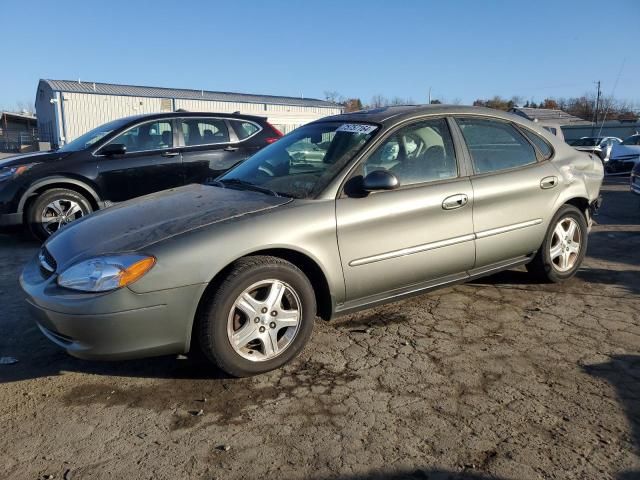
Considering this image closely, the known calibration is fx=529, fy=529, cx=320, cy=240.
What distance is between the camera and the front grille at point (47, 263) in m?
3.13

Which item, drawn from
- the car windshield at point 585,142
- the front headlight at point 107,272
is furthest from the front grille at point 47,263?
the car windshield at point 585,142

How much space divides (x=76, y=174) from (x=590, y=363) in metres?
5.92

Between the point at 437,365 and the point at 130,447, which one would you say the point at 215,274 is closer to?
the point at 130,447

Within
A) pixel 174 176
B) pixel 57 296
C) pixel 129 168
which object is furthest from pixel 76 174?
pixel 57 296

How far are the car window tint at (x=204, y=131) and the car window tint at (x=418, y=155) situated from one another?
13.5 feet

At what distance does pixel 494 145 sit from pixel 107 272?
3.13 m

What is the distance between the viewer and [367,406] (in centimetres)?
285

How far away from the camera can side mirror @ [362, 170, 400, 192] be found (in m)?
3.44

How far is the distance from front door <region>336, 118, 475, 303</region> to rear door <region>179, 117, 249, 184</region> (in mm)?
3662

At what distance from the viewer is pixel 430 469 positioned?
232 centimetres

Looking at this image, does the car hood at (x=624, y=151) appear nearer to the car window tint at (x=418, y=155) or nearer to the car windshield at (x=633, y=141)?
the car windshield at (x=633, y=141)

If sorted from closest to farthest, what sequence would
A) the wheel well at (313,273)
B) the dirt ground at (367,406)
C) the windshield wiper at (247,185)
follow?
the dirt ground at (367,406), the wheel well at (313,273), the windshield wiper at (247,185)

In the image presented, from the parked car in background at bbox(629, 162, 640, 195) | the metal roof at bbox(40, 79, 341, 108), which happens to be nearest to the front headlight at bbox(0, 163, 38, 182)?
the parked car in background at bbox(629, 162, 640, 195)

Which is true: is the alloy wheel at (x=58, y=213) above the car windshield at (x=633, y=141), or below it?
below
